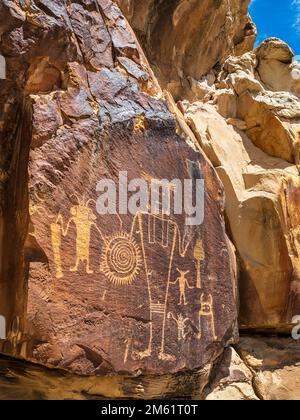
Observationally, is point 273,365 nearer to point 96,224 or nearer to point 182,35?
point 96,224

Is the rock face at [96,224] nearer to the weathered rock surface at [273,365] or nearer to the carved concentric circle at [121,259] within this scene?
the carved concentric circle at [121,259]

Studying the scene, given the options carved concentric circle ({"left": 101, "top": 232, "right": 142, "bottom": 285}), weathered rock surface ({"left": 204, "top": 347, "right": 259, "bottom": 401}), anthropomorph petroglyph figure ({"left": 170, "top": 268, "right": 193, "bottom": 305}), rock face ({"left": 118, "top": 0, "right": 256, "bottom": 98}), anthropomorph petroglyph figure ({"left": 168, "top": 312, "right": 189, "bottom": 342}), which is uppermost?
rock face ({"left": 118, "top": 0, "right": 256, "bottom": 98})

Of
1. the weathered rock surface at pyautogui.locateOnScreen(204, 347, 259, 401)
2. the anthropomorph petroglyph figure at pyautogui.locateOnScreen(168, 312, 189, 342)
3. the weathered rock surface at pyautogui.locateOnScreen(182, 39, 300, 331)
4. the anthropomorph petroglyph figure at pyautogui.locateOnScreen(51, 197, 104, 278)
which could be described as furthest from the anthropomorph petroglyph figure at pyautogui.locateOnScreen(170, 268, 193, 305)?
the weathered rock surface at pyautogui.locateOnScreen(182, 39, 300, 331)

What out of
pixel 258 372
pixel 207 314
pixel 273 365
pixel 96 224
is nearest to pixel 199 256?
pixel 207 314

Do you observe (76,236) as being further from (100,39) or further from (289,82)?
(289,82)

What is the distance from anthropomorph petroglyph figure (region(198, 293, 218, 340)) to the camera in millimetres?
3636

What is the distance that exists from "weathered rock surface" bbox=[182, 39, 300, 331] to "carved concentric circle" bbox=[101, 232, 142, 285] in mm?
1524

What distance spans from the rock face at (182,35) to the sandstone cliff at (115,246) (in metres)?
1.07

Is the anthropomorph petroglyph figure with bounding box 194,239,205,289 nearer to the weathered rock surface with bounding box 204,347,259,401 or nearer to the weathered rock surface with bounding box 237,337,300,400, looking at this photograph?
the weathered rock surface with bounding box 204,347,259,401

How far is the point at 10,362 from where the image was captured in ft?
10.9

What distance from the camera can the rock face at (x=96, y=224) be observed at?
3041mm

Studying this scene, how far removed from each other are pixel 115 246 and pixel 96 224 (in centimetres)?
20

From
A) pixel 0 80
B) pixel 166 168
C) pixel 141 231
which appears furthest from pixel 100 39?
pixel 141 231

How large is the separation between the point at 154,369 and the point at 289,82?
15.1ft
